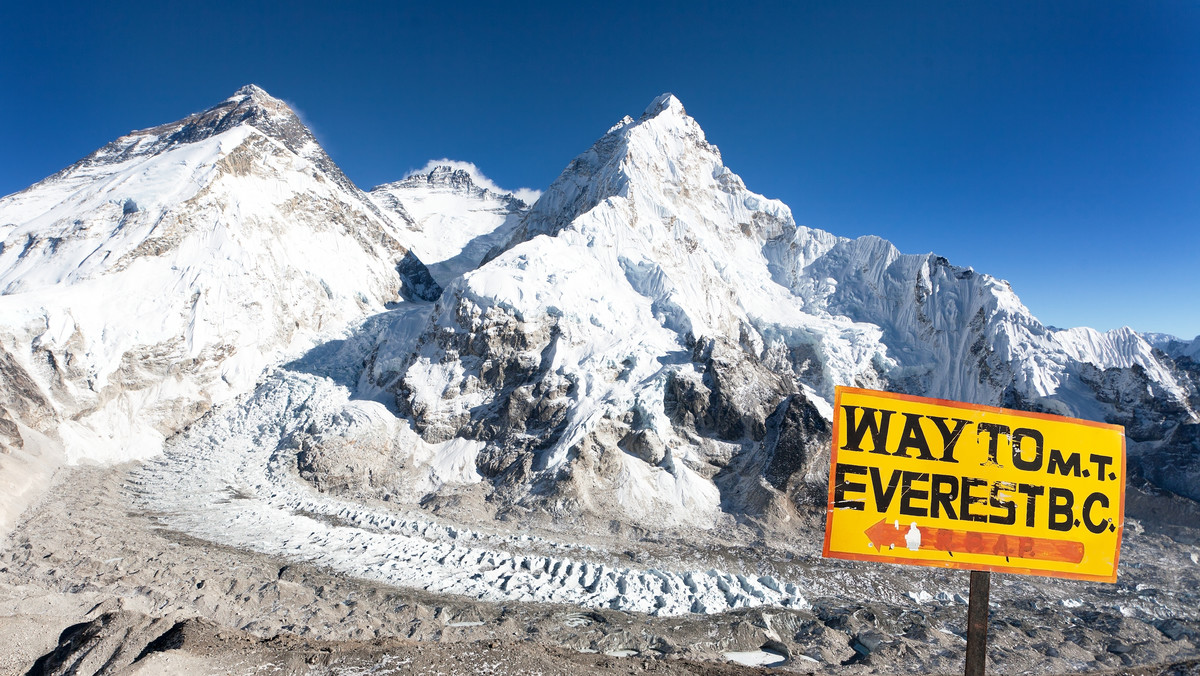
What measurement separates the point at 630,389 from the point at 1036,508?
2313 cm

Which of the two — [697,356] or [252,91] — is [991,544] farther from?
[252,91]

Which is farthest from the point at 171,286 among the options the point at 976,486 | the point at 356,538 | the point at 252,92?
the point at 252,92

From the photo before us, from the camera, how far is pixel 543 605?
15.0m

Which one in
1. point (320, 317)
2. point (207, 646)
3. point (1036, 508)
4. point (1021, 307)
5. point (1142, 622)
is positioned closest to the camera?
point (1036, 508)

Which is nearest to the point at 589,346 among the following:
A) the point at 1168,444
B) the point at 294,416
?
the point at 294,416

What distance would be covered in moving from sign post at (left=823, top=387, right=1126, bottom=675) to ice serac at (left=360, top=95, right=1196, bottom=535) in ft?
61.5

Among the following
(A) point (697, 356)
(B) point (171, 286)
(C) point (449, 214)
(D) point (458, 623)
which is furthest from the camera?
(C) point (449, 214)

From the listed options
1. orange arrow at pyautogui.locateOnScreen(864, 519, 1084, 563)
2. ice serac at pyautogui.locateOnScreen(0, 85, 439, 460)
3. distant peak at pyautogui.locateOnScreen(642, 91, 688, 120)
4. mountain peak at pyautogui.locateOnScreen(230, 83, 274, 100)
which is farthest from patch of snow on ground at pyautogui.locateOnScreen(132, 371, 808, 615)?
mountain peak at pyautogui.locateOnScreen(230, 83, 274, 100)

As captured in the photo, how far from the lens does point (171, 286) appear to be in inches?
1339

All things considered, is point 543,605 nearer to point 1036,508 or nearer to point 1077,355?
point 1036,508

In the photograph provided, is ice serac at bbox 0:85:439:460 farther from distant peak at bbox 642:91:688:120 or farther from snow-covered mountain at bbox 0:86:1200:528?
distant peak at bbox 642:91:688:120

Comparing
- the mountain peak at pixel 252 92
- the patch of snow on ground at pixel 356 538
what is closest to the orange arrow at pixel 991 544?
the patch of snow on ground at pixel 356 538

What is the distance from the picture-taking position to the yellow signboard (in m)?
4.30

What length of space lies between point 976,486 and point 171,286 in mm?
44455
